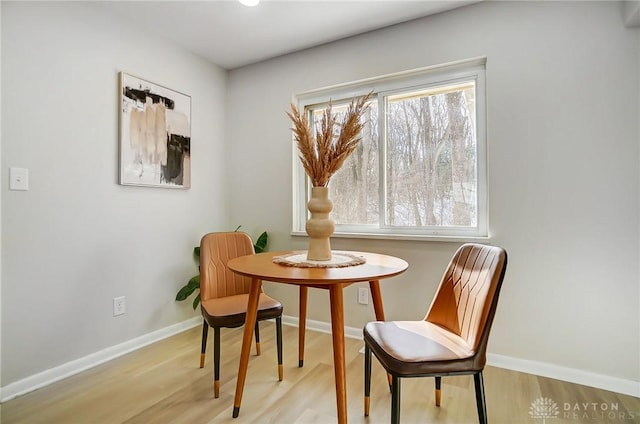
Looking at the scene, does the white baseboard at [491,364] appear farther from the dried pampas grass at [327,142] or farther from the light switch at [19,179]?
the dried pampas grass at [327,142]

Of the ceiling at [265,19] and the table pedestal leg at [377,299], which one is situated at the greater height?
the ceiling at [265,19]

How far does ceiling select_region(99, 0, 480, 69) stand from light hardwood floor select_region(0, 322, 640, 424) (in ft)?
7.76

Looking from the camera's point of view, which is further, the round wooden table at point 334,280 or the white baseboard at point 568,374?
the white baseboard at point 568,374

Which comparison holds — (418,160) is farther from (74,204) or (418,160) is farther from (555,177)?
(74,204)

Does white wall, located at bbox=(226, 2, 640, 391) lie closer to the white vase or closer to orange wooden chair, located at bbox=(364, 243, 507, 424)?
orange wooden chair, located at bbox=(364, 243, 507, 424)

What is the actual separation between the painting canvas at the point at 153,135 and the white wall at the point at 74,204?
2.6 inches

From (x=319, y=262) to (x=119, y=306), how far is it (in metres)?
1.59

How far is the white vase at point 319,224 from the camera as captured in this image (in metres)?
1.64

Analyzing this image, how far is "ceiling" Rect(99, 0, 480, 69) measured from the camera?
2.12 metres

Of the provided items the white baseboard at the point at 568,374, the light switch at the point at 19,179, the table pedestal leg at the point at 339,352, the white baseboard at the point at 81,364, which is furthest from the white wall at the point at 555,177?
the light switch at the point at 19,179

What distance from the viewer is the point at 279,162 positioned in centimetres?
288

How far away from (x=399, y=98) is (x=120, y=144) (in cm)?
206

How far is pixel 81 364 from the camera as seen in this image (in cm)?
200

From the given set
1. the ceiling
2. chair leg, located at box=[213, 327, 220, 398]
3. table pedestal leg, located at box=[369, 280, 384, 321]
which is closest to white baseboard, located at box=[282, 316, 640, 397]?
table pedestal leg, located at box=[369, 280, 384, 321]
